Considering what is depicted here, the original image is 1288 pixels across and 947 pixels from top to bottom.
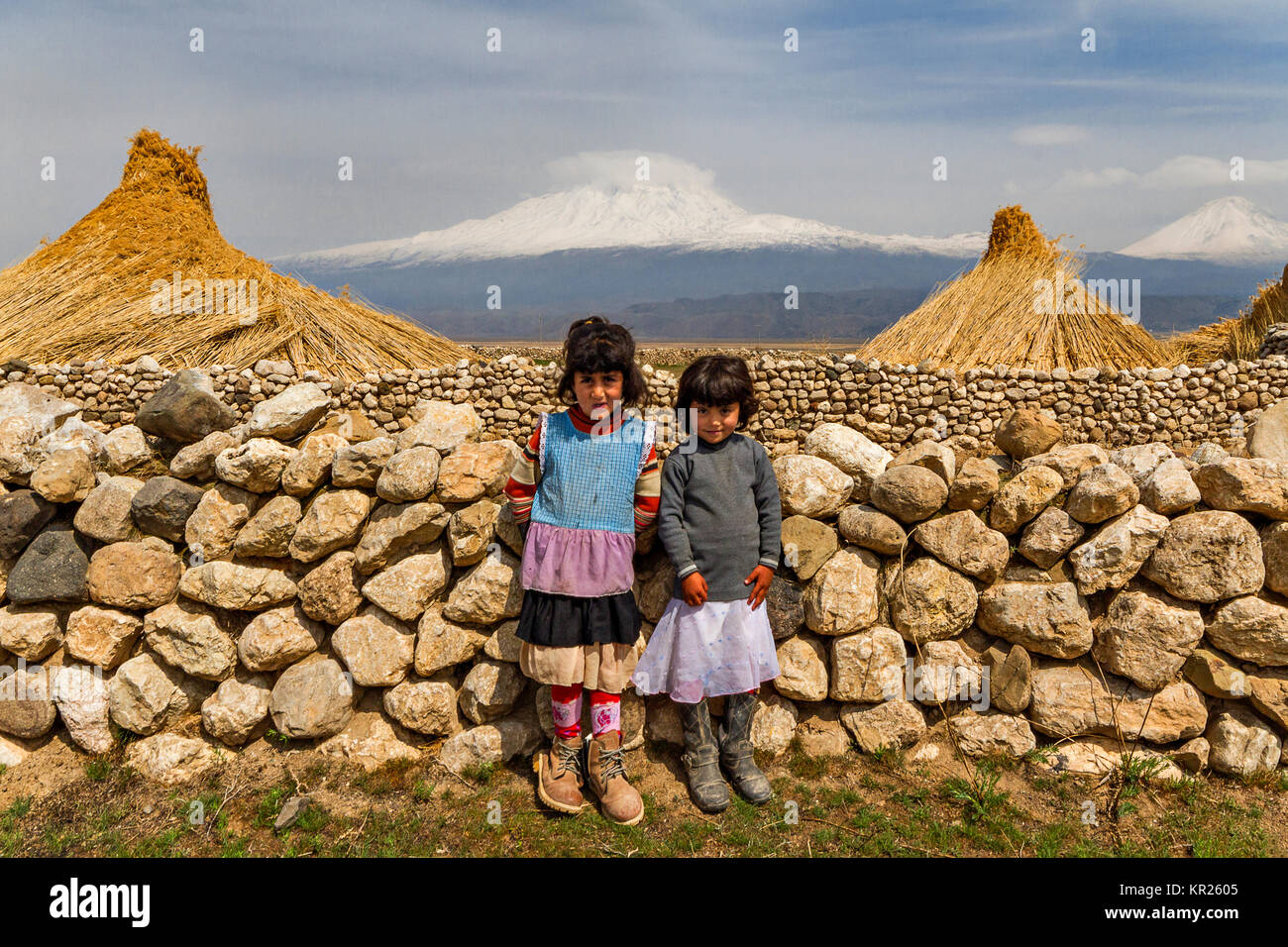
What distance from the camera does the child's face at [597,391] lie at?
2768 millimetres

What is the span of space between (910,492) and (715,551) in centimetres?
104

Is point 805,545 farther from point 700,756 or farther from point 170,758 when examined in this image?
point 170,758

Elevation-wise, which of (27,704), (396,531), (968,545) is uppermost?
(396,531)

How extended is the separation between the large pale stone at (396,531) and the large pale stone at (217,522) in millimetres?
700

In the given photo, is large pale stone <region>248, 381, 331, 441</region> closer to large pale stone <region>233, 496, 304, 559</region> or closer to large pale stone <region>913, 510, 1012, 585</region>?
large pale stone <region>233, 496, 304, 559</region>

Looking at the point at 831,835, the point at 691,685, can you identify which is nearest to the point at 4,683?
the point at 691,685

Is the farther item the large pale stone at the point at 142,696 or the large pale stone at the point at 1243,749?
the large pale stone at the point at 142,696

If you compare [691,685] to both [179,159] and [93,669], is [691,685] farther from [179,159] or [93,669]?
[179,159]

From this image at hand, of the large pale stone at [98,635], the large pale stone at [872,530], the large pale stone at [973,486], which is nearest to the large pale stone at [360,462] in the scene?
the large pale stone at [98,635]

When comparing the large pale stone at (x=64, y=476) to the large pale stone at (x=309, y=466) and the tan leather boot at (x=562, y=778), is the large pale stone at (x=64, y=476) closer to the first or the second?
the large pale stone at (x=309, y=466)

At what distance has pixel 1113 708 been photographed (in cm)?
320

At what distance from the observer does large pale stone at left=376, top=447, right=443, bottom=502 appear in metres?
3.25

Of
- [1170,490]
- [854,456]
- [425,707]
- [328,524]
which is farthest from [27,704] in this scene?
[1170,490]

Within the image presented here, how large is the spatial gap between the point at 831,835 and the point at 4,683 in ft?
13.6
